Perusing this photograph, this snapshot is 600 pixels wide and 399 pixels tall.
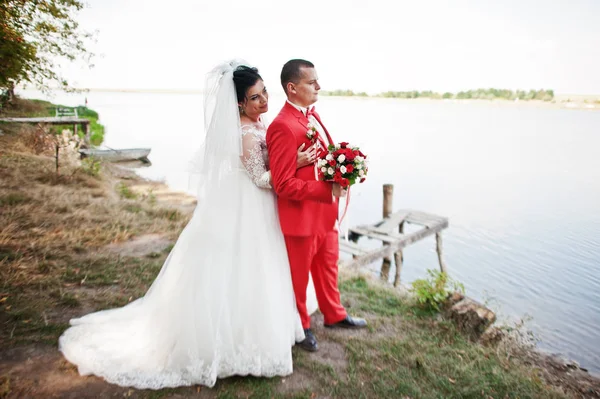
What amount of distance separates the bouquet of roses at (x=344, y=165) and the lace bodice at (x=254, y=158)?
45 cm

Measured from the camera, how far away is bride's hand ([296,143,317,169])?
2936 mm

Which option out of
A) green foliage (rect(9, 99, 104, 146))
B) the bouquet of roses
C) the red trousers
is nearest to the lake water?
the bouquet of roses

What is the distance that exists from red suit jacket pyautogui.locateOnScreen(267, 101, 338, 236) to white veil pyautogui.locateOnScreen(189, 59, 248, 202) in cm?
29

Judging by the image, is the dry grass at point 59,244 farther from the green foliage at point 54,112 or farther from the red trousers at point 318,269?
the green foliage at point 54,112

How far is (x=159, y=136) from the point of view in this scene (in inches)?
1324

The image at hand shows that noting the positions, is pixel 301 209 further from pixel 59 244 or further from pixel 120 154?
pixel 120 154

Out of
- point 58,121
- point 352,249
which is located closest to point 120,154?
point 58,121

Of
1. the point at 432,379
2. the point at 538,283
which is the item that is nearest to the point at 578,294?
the point at 538,283

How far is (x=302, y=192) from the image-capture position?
2867 millimetres

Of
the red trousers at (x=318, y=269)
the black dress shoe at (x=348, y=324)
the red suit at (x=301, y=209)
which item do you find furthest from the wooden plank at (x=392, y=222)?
the red suit at (x=301, y=209)

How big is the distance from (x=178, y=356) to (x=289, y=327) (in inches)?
34.1

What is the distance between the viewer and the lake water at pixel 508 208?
27.4 feet

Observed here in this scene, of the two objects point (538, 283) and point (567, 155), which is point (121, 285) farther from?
point (567, 155)

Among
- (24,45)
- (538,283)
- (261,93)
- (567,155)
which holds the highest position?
(24,45)
